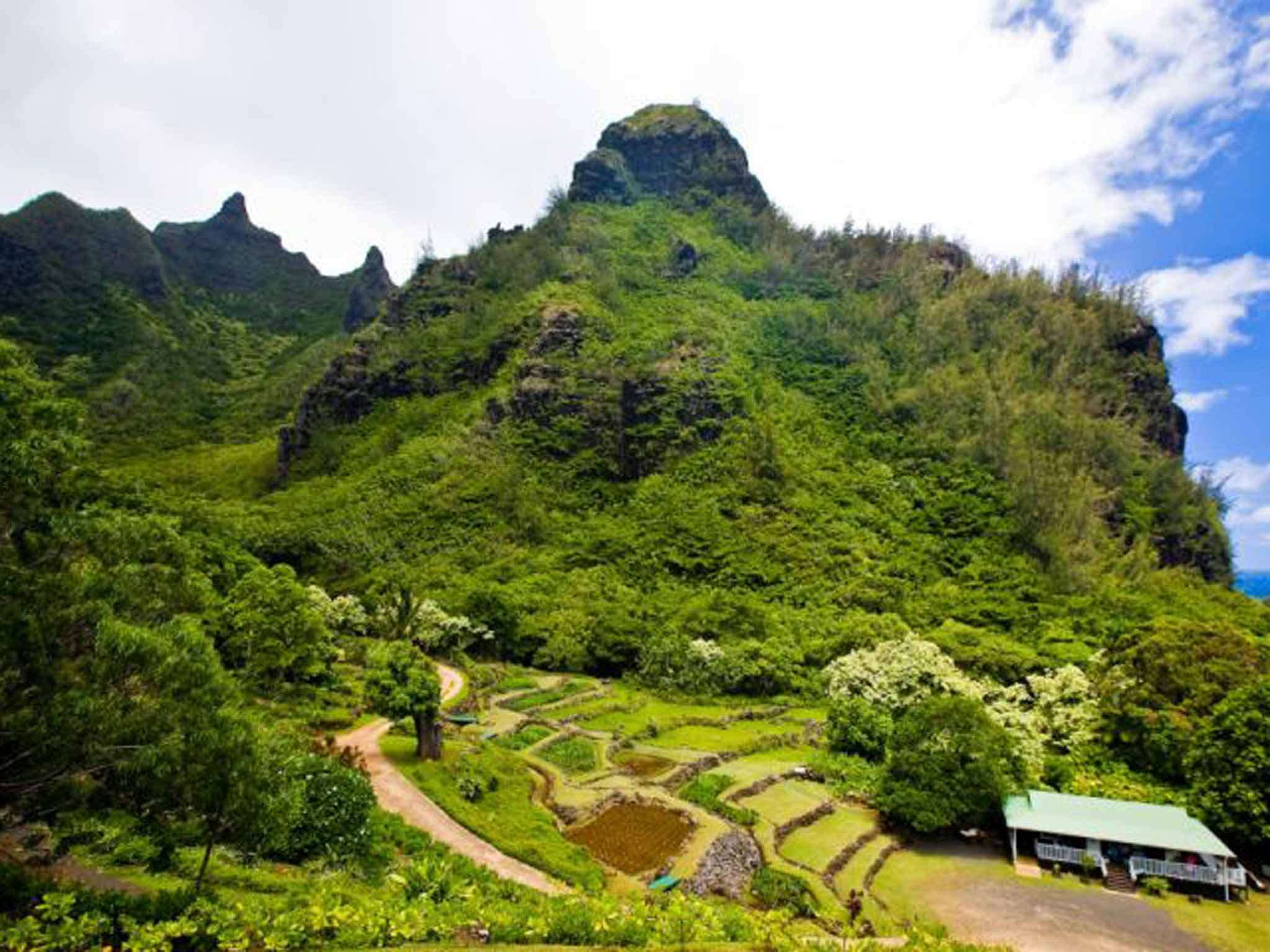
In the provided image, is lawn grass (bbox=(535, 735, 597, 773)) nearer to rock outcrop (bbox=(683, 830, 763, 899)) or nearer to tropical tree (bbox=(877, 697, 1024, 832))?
rock outcrop (bbox=(683, 830, 763, 899))

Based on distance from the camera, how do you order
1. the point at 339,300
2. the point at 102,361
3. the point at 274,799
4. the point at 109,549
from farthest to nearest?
the point at 339,300 < the point at 102,361 < the point at 274,799 < the point at 109,549

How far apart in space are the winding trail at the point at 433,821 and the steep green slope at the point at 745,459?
27.3 meters

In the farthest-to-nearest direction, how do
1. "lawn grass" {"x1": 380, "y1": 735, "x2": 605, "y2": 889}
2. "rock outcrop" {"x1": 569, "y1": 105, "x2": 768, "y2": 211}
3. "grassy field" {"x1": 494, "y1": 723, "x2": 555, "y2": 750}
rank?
"rock outcrop" {"x1": 569, "y1": 105, "x2": 768, "y2": 211} → "grassy field" {"x1": 494, "y1": 723, "x2": 555, "y2": 750} → "lawn grass" {"x1": 380, "y1": 735, "x2": 605, "y2": 889}

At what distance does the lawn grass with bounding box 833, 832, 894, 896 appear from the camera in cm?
2361

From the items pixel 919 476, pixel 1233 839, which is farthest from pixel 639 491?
pixel 1233 839

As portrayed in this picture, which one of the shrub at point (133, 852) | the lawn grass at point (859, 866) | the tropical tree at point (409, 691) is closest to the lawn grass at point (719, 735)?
the lawn grass at point (859, 866)

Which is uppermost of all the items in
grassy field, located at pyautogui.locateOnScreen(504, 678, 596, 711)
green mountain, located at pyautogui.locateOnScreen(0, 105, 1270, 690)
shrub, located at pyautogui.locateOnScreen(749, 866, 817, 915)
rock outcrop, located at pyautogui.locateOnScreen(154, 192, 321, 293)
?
rock outcrop, located at pyautogui.locateOnScreen(154, 192, 321, 293)

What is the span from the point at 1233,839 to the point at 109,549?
116 feet

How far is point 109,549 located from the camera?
12.5 metres

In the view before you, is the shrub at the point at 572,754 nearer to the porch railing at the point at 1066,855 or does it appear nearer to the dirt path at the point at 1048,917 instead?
the dirt path at the point at 1048,917

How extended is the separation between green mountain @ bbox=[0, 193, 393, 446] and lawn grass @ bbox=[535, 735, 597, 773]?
11869 centimetres

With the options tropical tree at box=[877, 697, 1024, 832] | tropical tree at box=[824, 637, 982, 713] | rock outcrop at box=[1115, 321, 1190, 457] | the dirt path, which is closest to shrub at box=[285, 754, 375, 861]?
the dirt path

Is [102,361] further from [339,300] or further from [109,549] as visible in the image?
[109,549]

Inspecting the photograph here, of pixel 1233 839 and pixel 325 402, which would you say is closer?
pixel 1233 839
